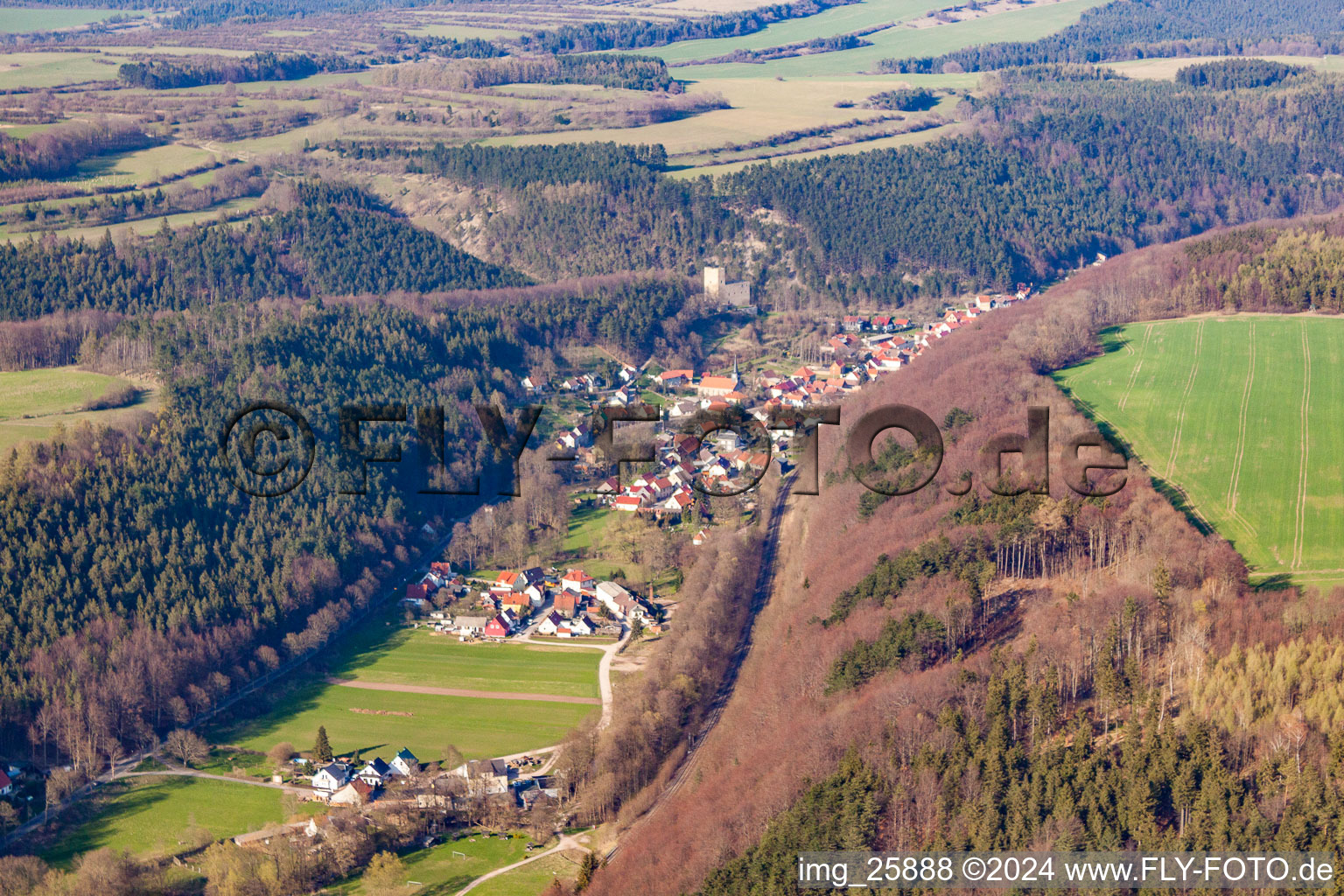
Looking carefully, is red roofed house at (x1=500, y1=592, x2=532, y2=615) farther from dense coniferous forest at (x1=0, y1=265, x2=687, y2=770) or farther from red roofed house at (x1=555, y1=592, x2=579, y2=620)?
dense coniferous forest at (x1=0, y1=265, x2=687, y2=770)

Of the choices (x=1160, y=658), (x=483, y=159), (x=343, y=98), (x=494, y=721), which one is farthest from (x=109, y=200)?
(x=1160, y=658)

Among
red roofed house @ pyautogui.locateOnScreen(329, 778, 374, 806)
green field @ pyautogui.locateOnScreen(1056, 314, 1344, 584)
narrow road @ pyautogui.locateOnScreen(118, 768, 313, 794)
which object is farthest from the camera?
green field @ pyautogui.locateOnScreen(1056, 314, 1344, 584)

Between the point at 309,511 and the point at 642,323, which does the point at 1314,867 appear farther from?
the point at 642,323

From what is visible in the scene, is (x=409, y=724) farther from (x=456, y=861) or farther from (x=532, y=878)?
(x=532, y=878)

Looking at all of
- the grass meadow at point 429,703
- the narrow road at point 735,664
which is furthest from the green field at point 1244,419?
the grass meadow at point 429,703

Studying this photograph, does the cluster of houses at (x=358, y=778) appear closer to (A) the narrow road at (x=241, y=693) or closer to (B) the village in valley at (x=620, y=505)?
(B) the village in valley at (x=620, y=505)

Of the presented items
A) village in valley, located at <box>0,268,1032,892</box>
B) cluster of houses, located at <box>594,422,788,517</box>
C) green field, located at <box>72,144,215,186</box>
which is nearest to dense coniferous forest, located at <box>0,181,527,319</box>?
green field, located at <box>72,144,215,186</box>
